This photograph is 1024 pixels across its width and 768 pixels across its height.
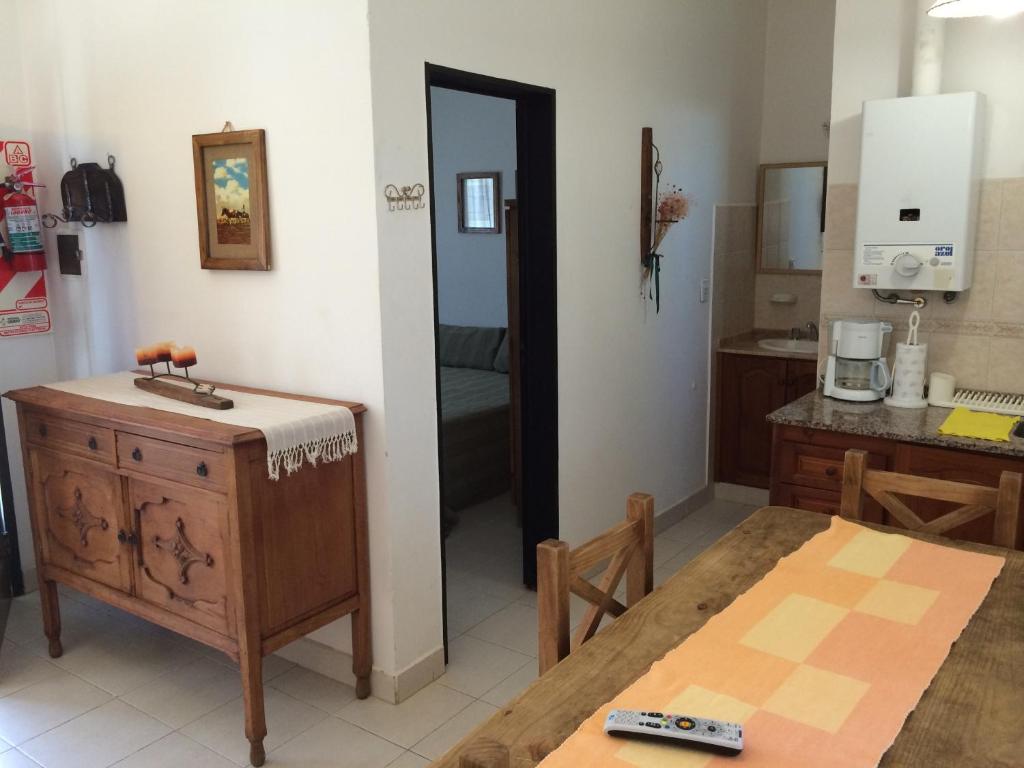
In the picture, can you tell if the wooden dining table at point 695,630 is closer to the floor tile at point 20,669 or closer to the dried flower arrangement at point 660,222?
the dried flower arrangement at point 660,222

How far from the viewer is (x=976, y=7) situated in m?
2.09

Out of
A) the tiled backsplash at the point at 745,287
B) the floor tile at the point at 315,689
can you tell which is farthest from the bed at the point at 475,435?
the floor tile at the point at 315,689

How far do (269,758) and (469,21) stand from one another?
7.71ft

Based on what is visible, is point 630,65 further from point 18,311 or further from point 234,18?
point 18,311

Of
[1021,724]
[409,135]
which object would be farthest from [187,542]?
[1021,724]

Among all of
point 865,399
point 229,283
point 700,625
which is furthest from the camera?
point 865,399

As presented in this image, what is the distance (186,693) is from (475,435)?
2.08 meters

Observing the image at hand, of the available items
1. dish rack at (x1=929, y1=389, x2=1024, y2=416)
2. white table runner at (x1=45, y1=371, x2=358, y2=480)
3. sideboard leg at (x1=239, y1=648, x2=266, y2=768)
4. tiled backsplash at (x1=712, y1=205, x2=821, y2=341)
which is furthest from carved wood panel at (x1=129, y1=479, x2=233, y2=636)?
tiled backsplash at (x1=712, y1=205, x2=821, y2=341)

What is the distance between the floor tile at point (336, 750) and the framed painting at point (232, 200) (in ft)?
4.85

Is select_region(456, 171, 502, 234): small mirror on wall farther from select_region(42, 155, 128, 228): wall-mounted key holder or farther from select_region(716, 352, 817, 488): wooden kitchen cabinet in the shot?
select_region(42, 155, 128, 228): wall-mounted key holder

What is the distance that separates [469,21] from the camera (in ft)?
9.30

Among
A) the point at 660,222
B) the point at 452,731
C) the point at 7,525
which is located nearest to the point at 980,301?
the point at 660,222

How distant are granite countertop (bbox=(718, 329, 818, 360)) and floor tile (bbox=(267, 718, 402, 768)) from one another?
274 centimetres

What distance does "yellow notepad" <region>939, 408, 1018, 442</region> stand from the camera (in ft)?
9.04
